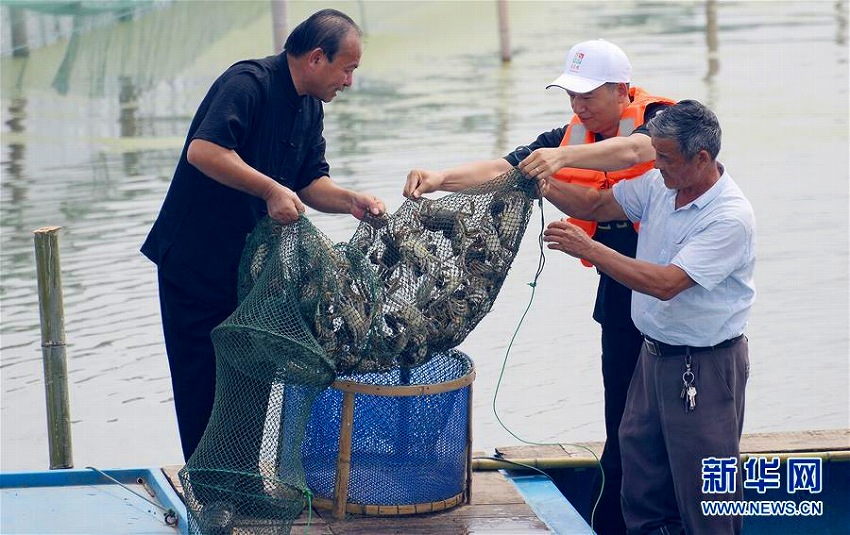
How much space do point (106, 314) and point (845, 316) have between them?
15.6 feet

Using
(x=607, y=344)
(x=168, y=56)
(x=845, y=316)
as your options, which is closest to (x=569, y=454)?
(x=607, y=344)

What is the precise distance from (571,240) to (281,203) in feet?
2.90

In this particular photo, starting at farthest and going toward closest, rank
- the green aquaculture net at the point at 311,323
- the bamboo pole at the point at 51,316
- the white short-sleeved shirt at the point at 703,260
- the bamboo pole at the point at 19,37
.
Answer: the bamboo pole at the point at 19,37
the bamboo pole at the point at 51,316
the green aquaculture net at the point at 311,323
the white short-sleeved shirt at the point at 703,260

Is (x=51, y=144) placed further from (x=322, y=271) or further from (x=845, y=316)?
(x=322, y=271)

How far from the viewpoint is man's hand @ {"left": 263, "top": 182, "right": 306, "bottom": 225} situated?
4082 millimetres

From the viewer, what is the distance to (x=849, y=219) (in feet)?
35.5

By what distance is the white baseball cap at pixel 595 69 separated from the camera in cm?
438

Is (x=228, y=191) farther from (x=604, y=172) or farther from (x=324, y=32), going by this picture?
(x=604, y=172)

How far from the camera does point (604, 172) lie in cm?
453

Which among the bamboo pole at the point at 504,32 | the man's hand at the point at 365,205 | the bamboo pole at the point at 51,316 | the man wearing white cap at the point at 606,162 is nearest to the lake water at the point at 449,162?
the bamboo pole at the point at 504,32

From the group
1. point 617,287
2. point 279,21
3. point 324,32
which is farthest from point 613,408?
point 279,21

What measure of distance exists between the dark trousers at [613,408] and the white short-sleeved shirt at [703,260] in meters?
0.42

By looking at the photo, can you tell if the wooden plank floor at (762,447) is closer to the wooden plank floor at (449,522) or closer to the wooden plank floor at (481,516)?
the wooden plank floor at (481,516)

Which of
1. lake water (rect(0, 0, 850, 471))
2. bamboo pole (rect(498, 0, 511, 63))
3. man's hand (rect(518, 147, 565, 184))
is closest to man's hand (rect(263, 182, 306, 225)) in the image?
man's hand (rect(518, 147, 565, 184))
